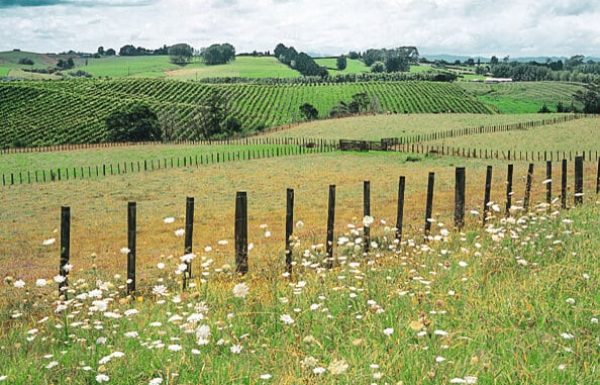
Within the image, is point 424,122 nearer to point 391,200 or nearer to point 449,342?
point 391,200

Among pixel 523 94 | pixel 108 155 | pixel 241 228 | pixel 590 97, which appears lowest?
pixel 108 155

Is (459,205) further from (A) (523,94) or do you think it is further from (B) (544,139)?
(A) (523,94)

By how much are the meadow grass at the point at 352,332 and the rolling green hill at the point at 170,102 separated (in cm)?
10248

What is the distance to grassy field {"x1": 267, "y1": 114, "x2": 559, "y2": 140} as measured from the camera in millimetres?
88819

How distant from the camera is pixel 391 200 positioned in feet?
113

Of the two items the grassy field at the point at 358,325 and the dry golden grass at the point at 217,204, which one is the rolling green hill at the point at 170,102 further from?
the grassy field at the point at 358,325

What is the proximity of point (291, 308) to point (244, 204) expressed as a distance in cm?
501

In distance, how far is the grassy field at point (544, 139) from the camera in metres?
66.8

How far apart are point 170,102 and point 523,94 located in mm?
86052

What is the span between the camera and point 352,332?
23.4 ft

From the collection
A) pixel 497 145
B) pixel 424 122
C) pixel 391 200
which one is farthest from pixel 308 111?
pixel 391 200

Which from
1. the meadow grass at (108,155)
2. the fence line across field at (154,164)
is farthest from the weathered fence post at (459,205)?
the meadow grass at (108,155)

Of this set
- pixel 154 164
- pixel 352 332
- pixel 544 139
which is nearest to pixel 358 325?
pixel 352 332

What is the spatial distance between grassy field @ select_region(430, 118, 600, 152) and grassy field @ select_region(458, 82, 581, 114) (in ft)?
181
